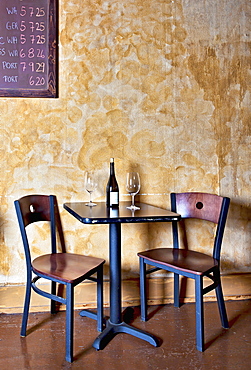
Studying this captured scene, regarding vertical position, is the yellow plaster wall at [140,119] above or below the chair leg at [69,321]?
above

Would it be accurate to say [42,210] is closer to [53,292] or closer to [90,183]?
[90,183]

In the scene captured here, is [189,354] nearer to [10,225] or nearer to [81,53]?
[10,225]

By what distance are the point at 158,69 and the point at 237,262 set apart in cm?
169

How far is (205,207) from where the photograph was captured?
245 centimetres

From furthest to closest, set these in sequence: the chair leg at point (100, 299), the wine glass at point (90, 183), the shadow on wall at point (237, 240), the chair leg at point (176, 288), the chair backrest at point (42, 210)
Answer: the shadow on wall at point (237, 240), the chair leg at point (176, 288), the wine glass at point (90, 183), the chair backrest at point (42, 210), the chair leg at point (100, 299)

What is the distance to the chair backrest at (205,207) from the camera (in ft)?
7.40

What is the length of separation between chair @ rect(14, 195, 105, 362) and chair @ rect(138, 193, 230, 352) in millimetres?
346

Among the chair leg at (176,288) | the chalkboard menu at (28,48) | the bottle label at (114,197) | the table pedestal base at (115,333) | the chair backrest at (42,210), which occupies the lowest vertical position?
the table pedestal base at (115,333)

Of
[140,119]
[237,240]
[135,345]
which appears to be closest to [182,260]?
[135,345]

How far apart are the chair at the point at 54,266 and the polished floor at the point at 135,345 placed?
99mm

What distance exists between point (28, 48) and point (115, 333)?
2.08 meters

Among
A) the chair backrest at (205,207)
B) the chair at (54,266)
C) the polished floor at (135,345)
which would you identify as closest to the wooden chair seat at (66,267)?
the chair at (54,266)

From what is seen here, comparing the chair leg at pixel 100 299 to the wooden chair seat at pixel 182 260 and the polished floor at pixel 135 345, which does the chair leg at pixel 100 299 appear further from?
the wooden chair seat at pixel 182 260

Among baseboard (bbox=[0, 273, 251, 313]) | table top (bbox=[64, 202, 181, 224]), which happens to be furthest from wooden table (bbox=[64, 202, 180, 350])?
baseboard (bbox=[0, 273, 251, 313])
